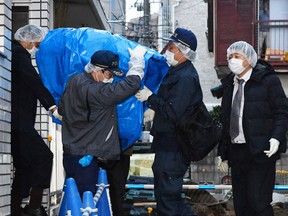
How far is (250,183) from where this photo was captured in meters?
5.67

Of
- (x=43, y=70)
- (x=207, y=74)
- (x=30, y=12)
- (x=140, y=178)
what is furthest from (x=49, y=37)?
(x=207, y=74)

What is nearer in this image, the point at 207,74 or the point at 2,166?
the point at 2,166

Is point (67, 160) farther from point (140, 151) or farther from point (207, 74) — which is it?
point (207, 74)

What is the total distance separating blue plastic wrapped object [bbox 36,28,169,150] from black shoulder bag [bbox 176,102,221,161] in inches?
19.7

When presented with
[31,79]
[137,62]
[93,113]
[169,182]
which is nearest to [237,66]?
[137,62]

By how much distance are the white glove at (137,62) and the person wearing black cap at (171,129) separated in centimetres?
23

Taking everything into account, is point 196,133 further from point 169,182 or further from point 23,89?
point 23,89

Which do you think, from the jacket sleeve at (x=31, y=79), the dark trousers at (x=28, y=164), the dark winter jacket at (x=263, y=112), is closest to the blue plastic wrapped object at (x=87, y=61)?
the jacket sleeve at (x=31, y=79)

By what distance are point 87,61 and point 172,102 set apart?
87 centimetres

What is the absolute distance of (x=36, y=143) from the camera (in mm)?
6117

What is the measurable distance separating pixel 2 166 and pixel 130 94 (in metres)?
1.33

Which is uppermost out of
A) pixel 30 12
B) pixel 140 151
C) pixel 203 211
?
pixel 30 12

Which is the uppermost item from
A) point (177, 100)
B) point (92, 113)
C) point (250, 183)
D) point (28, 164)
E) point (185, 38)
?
point (185, 38)

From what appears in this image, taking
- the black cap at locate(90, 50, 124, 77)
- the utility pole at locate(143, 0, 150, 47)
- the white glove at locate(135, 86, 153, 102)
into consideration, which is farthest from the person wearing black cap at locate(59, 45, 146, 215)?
the utility pole at locate(143, 0, 150, 47)
